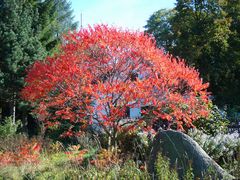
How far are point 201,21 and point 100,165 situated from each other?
69.0 feet

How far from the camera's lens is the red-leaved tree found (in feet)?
33.9

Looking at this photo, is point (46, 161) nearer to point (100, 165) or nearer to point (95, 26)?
point (100, 165)

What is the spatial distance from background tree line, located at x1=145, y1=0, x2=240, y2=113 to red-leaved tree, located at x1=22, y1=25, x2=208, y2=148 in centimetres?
1519

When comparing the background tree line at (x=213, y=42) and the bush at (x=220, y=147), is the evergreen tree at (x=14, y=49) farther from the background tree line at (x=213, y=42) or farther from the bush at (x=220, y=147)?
the bush at (x=220, y=147)

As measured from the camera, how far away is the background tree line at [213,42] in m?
25.8

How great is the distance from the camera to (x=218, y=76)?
87.5ft

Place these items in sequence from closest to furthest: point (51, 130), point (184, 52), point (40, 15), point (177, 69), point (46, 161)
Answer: point (46, 161), point (177, 69), point (51, 130), point (40, 15), point (184, 52)

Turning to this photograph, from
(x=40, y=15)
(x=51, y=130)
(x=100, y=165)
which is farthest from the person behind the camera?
(x=40, y=15)

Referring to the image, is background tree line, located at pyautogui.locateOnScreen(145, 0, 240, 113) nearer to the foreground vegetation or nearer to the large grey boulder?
the foreground vegetation

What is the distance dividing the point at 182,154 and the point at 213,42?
69.7 ft

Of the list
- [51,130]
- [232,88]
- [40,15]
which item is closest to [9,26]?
[40,15]

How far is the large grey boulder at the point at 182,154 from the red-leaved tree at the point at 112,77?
3.01m

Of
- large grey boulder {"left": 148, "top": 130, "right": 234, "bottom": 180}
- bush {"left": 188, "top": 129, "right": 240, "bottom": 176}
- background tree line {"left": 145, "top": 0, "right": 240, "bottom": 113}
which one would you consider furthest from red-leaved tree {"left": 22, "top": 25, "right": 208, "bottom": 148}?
background tree line {"left": 145, "top": 0, "right": 240, "bottom": 113}

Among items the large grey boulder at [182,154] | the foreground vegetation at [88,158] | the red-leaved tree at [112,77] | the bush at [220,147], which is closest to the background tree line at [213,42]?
the red-leaved tree at [112,77]
